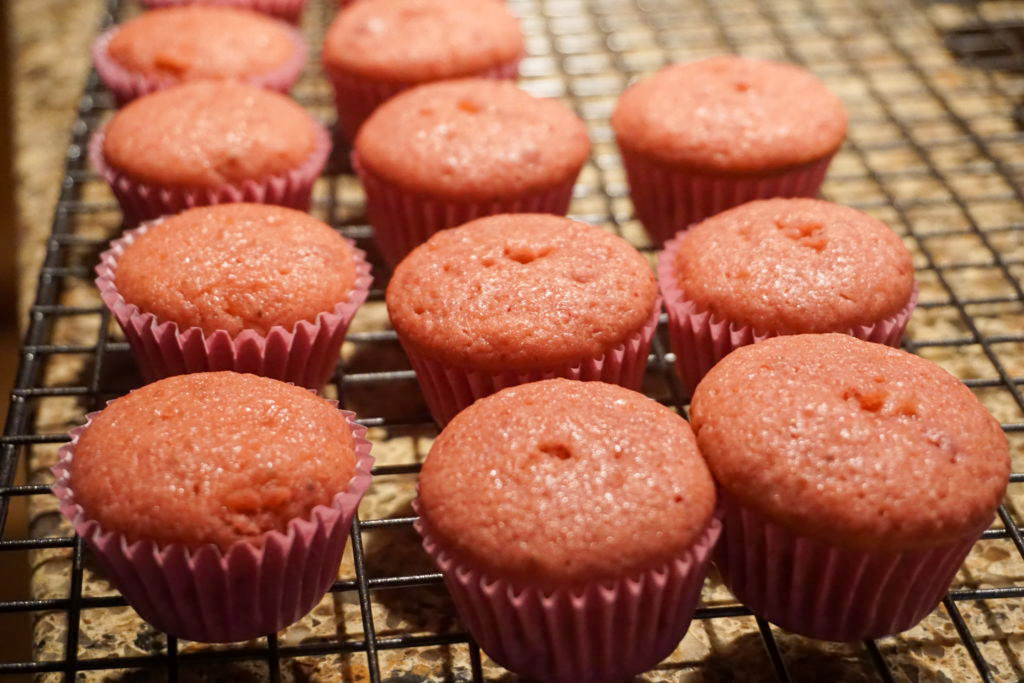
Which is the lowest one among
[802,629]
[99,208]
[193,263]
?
[802,629]

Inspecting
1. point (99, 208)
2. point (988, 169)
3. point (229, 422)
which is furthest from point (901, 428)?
point (99, 208)

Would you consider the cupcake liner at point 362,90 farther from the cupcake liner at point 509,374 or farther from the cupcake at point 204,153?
the cupcake liner at point 509,374

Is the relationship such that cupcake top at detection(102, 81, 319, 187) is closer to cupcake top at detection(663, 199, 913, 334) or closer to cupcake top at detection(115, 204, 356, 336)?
cupcake top at detection(115, 204, 356, 336)

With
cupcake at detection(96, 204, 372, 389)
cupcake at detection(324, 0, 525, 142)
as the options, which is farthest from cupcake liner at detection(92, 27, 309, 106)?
cupcake at detection(96, 204, 372, 389)

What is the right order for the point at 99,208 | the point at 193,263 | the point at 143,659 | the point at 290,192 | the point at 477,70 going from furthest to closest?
the point at 477,70, the point at 99,208, the point at 290,192, the point at 193,263, the point at 143,659

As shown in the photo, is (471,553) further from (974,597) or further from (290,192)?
(290,192)

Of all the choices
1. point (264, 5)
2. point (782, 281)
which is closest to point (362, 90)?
point (264, 5)

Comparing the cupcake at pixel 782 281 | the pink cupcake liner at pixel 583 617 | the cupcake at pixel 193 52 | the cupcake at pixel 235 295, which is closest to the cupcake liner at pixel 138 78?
the cupcake at pixel 193 52
